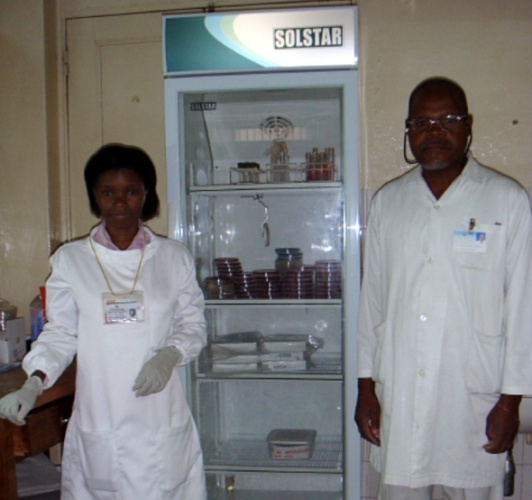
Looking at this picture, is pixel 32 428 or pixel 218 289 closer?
pixel 32 428

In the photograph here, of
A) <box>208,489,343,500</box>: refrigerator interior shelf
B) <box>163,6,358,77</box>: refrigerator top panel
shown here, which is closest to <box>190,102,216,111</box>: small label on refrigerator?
<box>163,6,358,77</box>: refrigerator top panel

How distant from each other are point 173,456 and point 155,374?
0.35 meters

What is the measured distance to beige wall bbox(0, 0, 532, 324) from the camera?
2715 mm

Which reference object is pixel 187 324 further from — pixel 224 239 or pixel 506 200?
pixel 506 200

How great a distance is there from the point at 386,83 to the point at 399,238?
1.25 metres

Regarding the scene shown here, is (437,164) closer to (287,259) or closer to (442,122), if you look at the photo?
(442,122)

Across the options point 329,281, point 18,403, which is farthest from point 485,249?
point 18,403

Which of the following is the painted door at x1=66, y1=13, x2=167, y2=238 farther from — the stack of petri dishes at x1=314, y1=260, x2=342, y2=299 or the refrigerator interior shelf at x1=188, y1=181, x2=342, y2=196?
the stack of petri dishes at x1=314, y1=260, x2=342, y2=299

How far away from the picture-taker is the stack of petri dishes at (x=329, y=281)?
8.67 ft

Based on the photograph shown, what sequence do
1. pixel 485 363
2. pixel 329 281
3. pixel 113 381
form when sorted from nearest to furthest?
pixel 485 363, pixel 113 381, pixel 329 281

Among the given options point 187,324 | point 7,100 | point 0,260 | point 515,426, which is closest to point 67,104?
point 7,100

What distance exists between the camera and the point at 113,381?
1.94 m

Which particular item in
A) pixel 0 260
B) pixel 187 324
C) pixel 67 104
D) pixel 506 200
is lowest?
pixel 187 324

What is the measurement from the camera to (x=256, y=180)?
2748 mm
